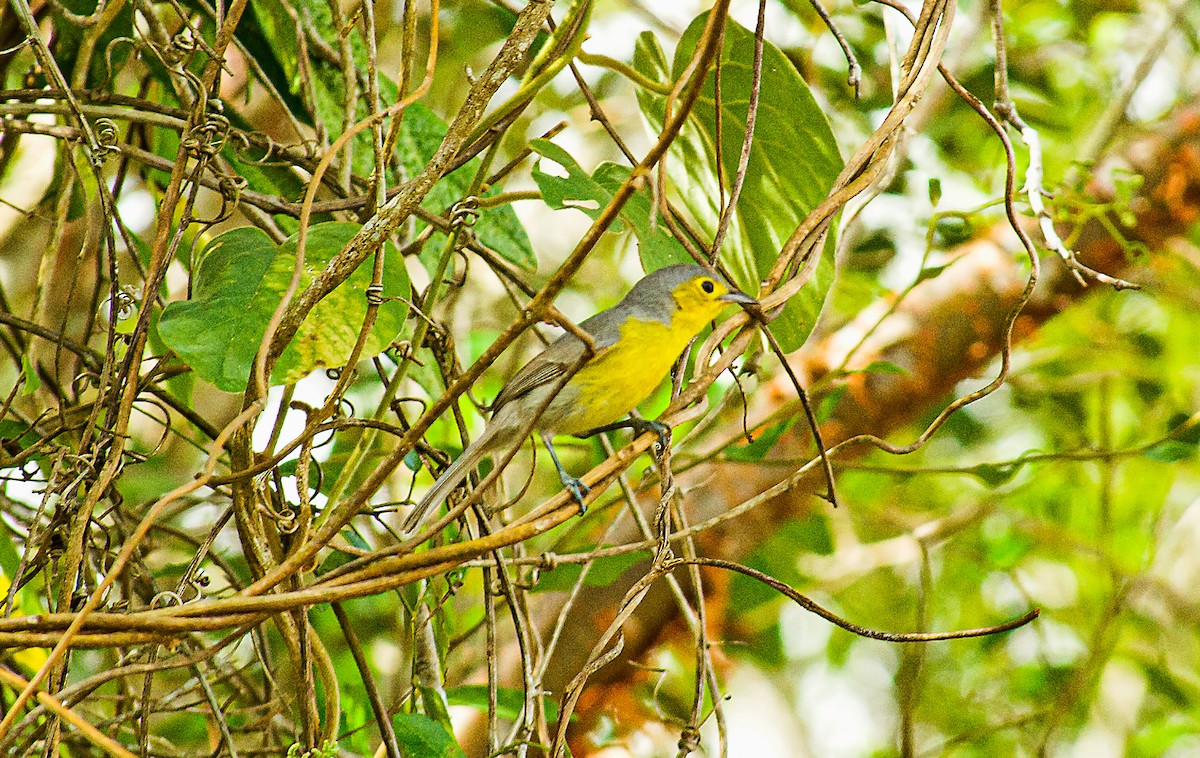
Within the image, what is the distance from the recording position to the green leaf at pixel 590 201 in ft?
5.37

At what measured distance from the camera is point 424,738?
1.61 meters

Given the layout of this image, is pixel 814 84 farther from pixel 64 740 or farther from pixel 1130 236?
pixel 64 740

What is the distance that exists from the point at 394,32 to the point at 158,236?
2.89 meters

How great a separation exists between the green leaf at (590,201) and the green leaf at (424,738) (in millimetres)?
804

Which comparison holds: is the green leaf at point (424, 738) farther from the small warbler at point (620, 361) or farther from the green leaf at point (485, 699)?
the small warbler at point (620, 361)

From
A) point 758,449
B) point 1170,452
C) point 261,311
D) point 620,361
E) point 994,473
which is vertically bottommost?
point 1170,452

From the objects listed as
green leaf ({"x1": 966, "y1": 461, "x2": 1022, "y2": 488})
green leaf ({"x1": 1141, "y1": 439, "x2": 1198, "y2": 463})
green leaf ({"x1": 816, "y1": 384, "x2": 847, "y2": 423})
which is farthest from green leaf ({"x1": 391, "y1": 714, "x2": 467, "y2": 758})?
green leaf ({"x1": 1141, "y1": 439, "x2": 1198, "y2": 463})

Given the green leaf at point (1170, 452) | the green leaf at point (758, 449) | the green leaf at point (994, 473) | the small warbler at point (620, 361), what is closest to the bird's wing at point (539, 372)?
the small warbler at point (620, 361)

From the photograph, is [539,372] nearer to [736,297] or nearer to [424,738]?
[736,297]

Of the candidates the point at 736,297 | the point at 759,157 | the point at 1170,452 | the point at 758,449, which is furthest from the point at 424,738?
the point at 1170,452

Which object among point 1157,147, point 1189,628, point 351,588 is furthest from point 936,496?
point 351,588

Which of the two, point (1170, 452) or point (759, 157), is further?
point (1170, 452)

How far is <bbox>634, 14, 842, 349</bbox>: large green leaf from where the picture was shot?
1.92 meters

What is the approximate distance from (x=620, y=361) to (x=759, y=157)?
50 centimetres
